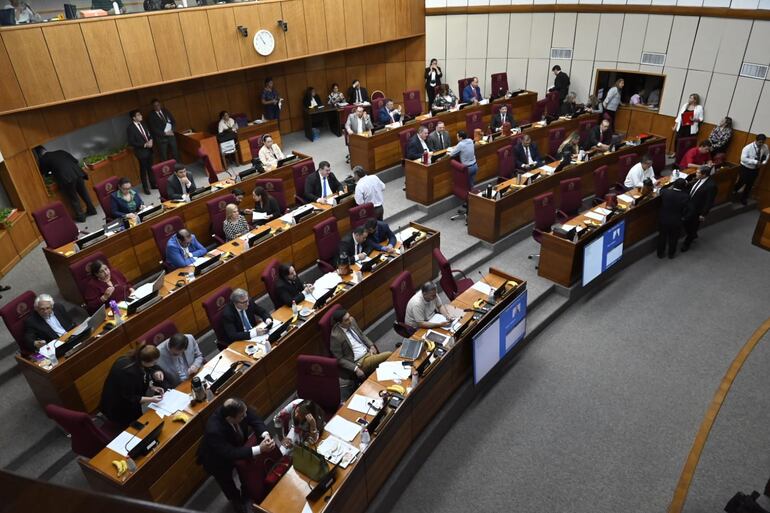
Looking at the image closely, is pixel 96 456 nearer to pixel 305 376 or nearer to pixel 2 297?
pixel 305 376

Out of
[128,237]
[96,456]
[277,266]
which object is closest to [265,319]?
[277,266]

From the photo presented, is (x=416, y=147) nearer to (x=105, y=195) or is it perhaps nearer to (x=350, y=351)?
(x=350, y=351)

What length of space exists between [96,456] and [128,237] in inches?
141

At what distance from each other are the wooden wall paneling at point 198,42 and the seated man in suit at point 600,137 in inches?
308

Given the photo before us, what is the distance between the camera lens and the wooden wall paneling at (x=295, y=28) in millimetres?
11453

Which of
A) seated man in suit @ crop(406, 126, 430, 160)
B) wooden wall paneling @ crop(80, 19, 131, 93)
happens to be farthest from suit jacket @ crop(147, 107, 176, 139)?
seated man in suit @ crop(406, 126, 430, 160)

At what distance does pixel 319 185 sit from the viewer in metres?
8.73

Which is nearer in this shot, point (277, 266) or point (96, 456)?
point (96, 456)

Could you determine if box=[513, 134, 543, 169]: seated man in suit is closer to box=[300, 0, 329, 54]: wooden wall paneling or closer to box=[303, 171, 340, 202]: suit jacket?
box=[303, 171, 340, 202]: suit jacket

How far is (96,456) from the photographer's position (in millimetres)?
4441

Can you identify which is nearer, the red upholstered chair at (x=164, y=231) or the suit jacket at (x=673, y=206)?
the red upholstered chair at (x=164, y=231)

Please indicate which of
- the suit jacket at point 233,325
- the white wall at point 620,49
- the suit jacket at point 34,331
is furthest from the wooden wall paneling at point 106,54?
the white wall at point 620,49

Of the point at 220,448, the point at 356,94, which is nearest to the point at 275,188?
the point at 220,448

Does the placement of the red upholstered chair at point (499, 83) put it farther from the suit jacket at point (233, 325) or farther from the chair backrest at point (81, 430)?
the chair backrest at point (81, 430)
